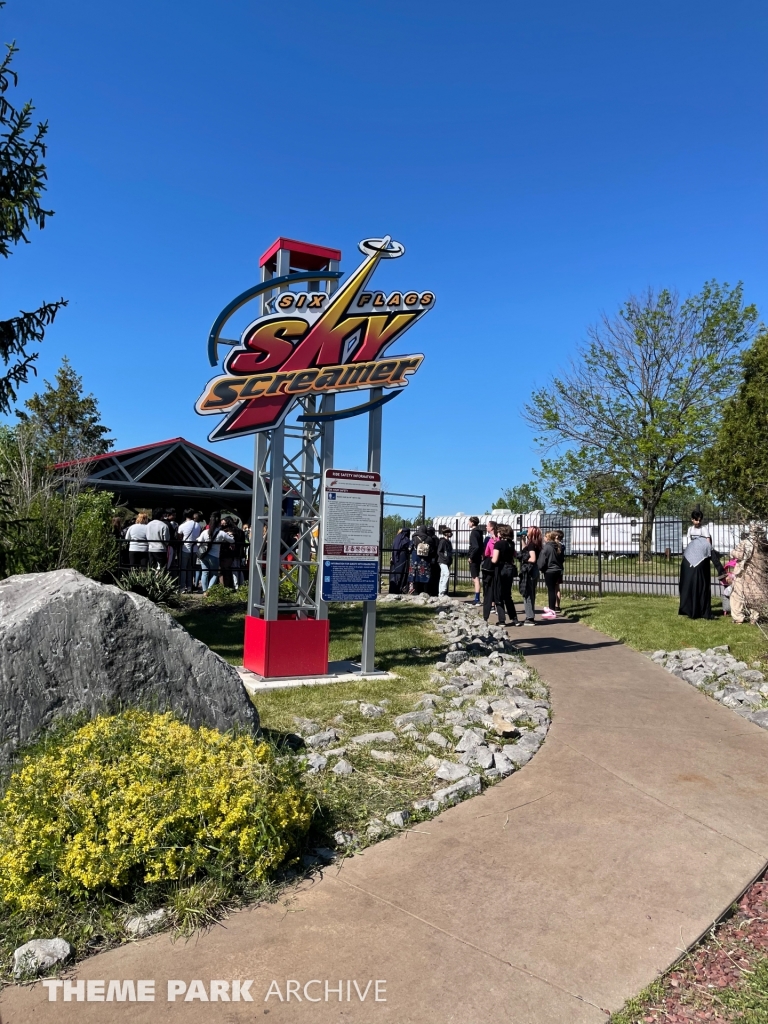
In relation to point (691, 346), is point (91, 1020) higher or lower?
lower

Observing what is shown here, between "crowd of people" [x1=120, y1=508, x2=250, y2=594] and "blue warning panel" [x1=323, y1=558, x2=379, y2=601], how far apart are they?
8.56 meters

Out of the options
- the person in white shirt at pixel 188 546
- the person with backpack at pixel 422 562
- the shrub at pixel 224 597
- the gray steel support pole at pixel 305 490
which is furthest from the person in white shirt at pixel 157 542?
the gray steel support pole at pixel 305 490

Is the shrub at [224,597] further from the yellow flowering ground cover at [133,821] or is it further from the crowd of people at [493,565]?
the yellow flowering ground cover at [133,821]

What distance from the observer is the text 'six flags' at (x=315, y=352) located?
24.6 feet

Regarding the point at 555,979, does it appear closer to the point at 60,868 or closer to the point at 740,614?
the point at 60,868

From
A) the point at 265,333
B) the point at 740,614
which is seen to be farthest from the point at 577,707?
the point at 740,614

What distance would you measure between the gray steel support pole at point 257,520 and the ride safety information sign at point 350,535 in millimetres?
813

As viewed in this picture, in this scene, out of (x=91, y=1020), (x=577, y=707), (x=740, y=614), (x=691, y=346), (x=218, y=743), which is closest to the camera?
(x=91, y=1020)

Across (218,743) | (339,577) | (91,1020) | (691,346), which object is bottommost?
(91,1020)

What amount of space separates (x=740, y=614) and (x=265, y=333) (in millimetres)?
8741

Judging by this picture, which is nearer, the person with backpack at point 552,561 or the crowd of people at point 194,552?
the person with backpack at point 552,561

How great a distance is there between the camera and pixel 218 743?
407cm

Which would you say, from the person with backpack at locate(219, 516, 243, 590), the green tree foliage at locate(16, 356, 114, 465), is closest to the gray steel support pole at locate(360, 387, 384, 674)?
the person with backpack at locate(219, 516, 243, 590)

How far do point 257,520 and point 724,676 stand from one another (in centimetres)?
554
